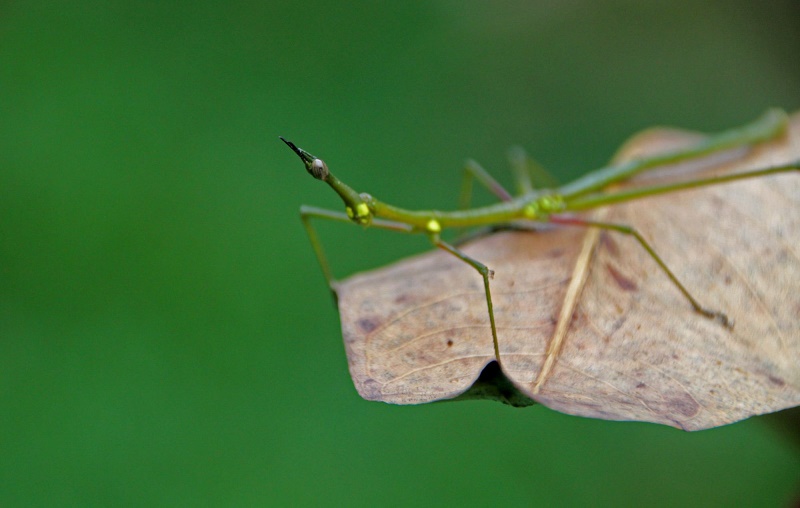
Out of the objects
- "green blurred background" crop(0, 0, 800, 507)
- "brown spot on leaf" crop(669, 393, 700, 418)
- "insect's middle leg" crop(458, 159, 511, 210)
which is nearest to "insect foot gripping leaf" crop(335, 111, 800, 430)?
"brown spot on leaf" crop(669, 393, 700, 418)

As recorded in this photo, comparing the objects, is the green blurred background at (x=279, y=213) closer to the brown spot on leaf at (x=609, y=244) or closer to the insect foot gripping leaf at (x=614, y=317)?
the insect foot gripping leaf at (x=614, y=317)

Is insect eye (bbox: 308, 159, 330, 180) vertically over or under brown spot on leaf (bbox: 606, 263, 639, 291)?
over

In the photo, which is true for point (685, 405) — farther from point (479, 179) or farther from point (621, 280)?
point (479, 179)

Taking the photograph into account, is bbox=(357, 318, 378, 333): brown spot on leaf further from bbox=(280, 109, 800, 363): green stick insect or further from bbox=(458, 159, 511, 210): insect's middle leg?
bbox=(458, 159, 511, 210): insect's middle leg

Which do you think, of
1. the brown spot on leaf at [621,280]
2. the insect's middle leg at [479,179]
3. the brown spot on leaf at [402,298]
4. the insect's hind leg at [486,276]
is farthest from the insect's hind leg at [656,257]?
the brown spot on leaf at [402,298]

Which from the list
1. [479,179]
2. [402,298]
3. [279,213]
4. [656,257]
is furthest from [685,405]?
[279,213]

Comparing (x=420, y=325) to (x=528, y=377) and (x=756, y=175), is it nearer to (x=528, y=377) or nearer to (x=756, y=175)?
(x=528, y=377)

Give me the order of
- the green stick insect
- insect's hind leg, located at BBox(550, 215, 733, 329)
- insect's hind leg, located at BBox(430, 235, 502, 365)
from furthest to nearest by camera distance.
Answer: the green stick insect, insect's hind leg, located at BBox(550, 215, 733, 329), insect's hind leg, located at BBox(430, 235, 502, 365)
